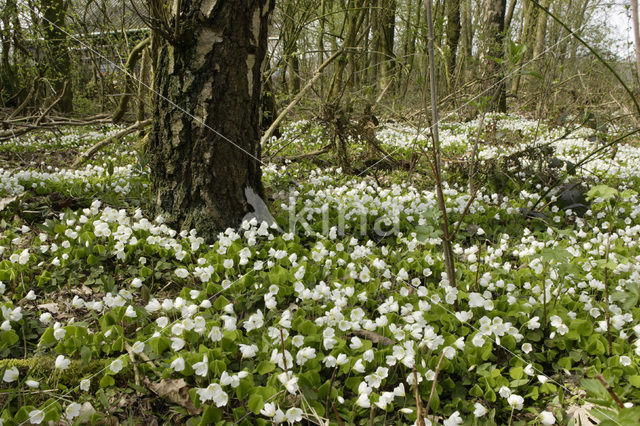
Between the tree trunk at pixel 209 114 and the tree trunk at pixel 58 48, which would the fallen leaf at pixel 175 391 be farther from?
the tree trunk at pixel 58 48

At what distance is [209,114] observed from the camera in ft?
10.3

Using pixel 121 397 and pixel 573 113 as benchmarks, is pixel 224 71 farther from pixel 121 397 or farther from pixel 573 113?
pixel 573 113

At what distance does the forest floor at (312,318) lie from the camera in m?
1.90

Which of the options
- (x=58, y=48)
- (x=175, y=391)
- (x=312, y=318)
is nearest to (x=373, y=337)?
(x=312, y=318)

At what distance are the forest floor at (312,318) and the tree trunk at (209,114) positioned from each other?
0.27 meters

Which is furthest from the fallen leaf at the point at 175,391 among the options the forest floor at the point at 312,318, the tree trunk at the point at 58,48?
the tree trunk at the point at 58,48

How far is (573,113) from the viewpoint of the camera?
377 inches

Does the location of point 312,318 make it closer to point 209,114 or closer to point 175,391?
point 175,391

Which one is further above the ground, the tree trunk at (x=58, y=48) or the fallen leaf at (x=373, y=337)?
the tree trunk at (x=58, y=48)

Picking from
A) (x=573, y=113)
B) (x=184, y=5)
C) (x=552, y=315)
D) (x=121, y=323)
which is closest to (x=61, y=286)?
(x=121, y=323)

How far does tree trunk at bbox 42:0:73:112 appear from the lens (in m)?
9.09

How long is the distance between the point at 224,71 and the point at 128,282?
1.60 metres

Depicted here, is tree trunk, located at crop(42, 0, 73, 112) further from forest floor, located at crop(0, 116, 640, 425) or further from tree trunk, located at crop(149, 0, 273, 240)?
tree trunk, located at crop(149, 0, 273, 240)

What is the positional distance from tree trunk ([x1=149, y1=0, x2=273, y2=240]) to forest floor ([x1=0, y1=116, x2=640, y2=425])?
273 mm
